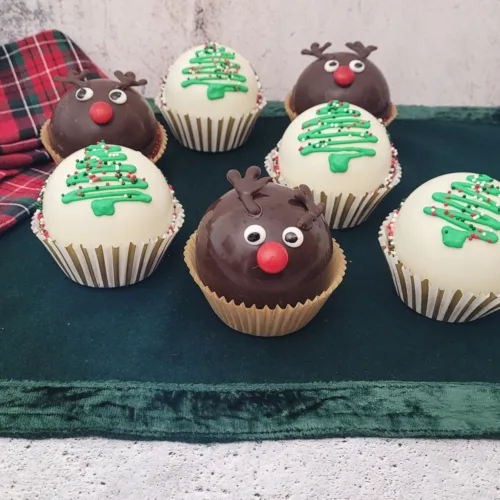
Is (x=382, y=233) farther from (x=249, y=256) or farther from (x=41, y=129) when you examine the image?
(x=41, y=129)

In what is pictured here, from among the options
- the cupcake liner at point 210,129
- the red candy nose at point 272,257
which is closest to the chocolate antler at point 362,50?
the cupcake liner at point 210,129

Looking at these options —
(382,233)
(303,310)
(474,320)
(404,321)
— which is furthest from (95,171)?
(474,320)

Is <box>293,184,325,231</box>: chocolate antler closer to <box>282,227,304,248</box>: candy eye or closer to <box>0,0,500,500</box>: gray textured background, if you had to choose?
<box>282,227,304,248</box>: candy eye

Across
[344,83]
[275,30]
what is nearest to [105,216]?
[344,83]

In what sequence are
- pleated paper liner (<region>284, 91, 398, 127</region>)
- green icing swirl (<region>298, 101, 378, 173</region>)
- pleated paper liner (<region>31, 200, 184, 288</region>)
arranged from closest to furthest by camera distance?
pleated paper liner (<region>31, 200, 184, 288</region>) → green icing swirl (<region>298, 101, 378, 173</region>) → pleated paper liner (<region>284, 91, 398, 127</region>)

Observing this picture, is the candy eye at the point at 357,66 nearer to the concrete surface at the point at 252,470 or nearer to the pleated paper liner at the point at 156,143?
the pleated paper liner at the point at 156,143

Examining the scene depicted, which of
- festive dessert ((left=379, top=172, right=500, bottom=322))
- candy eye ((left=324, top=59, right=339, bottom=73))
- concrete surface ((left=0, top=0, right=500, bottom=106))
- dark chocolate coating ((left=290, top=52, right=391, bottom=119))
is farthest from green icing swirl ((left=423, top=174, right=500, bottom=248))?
concrete surface ((left=0, top=0, right=500, bottom=106))
